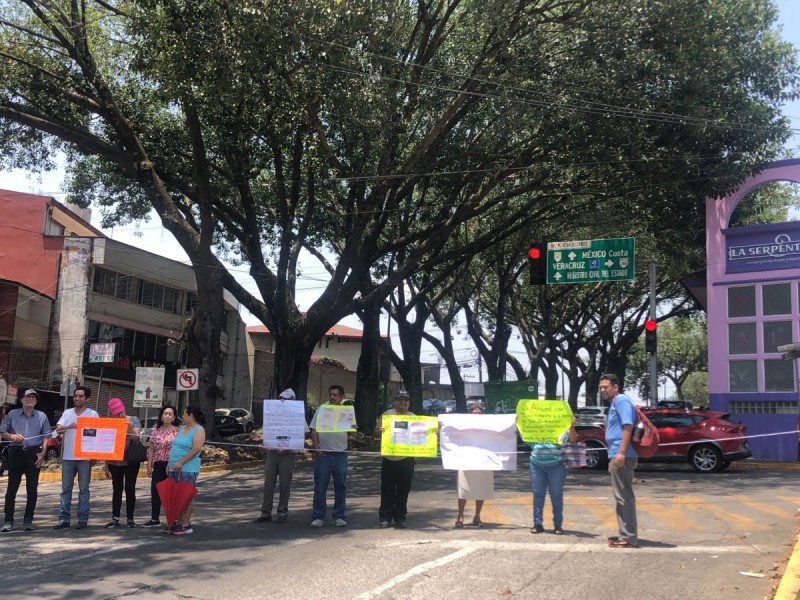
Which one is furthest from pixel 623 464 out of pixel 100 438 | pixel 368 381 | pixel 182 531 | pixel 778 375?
pixel 368 381

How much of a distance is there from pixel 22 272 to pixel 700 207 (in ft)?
83.7

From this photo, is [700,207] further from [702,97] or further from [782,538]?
[782,538]

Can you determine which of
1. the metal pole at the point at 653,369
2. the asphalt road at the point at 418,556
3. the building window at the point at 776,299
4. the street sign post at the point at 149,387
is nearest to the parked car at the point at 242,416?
the street sign post at the point at 149,387

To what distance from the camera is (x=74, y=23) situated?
17.1m

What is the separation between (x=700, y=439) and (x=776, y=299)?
642 cm

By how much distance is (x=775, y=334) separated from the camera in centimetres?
2212

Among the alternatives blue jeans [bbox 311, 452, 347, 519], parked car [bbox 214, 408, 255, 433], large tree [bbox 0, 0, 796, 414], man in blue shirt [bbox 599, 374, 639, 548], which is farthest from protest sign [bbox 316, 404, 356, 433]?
parked car [bbox 214, 408, 255, 433]

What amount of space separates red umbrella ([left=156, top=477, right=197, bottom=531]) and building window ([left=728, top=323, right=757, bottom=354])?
18254 mm

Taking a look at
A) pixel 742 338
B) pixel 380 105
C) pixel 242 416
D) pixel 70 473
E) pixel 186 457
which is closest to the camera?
pixel 186 457

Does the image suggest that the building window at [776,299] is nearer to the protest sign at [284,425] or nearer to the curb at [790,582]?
the curb at [790,582]

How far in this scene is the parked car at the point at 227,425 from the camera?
112ft

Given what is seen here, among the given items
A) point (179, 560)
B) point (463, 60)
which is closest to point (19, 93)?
point (463, 60)

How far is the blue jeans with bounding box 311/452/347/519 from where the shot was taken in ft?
32.1

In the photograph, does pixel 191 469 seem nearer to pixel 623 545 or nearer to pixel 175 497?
pixel 175 497
